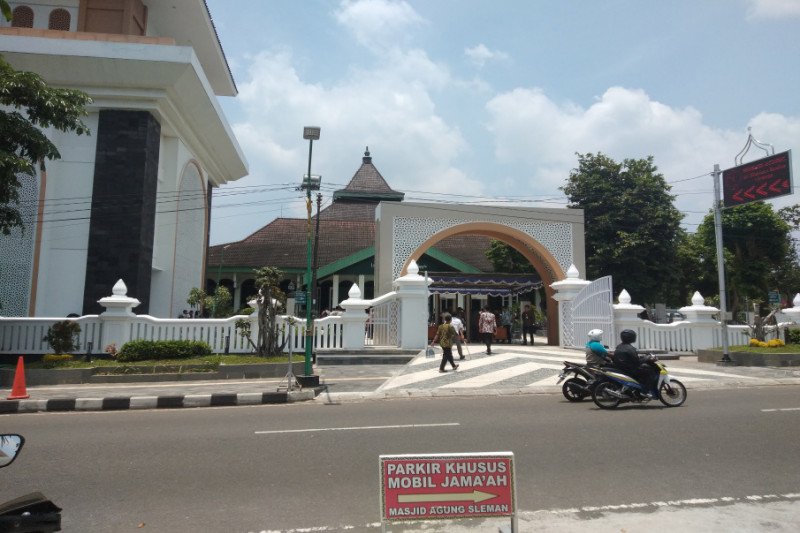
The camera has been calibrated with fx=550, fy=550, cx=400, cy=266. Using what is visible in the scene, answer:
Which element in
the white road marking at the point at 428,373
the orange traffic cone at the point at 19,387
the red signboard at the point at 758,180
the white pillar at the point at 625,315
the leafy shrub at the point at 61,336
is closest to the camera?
the orange traffic cone at the point at 19,387

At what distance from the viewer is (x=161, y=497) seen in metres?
4.29

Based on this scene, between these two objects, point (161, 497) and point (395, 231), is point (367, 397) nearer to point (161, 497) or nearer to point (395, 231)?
point (161, 497)

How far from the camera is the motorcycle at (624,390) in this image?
8.13 meters

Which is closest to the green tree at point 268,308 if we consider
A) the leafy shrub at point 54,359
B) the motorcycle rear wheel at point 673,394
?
the leafy shrub at point 54,359

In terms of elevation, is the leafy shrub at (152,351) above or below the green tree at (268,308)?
below

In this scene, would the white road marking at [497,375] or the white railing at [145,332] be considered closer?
the white road marking at [497,375]

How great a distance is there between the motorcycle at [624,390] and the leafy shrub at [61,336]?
12014 millimetres

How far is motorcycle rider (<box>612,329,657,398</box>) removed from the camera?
822 cm

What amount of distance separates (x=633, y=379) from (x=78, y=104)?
11.5 m

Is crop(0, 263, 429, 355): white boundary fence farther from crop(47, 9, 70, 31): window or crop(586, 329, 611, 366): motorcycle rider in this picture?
crop(47, 9, 70, 31): window

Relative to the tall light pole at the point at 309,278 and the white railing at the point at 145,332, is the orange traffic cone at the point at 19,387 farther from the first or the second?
the tall light pole at the point at 309,278

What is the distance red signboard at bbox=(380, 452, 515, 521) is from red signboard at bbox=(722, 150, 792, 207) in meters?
15.5

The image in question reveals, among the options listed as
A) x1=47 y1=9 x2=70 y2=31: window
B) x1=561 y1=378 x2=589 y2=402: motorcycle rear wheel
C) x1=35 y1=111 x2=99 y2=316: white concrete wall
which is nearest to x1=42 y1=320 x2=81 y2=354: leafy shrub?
x1=35 y1=111 x2=99 y2=316: white concrete wall

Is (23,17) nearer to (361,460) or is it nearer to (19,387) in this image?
(19,387)
